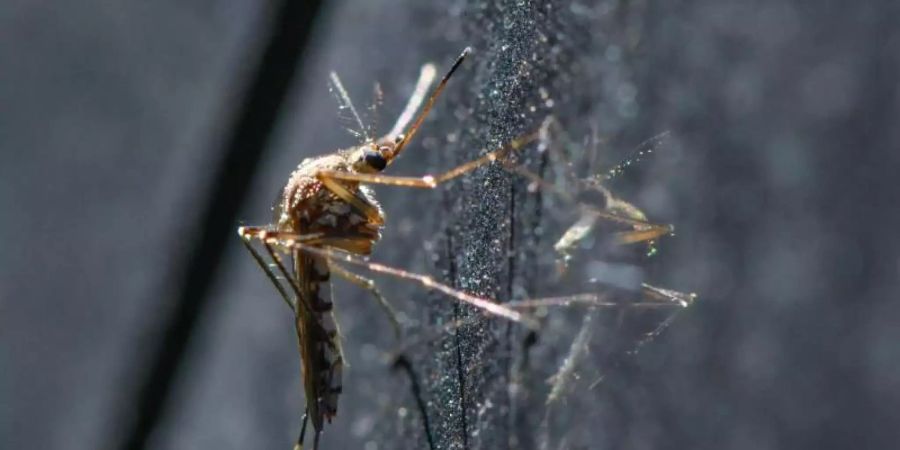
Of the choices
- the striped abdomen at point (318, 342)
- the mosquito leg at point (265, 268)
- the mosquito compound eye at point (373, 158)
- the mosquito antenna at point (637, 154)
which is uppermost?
the mosquito antenna at point (637, 154)

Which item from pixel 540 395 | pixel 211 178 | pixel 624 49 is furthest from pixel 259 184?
pixel 540 395

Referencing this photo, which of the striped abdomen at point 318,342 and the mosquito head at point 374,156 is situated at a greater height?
the mosquito head at point 374,156

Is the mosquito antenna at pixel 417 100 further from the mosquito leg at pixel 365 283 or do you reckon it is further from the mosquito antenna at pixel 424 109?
the mosquito leg at pixel 365 283

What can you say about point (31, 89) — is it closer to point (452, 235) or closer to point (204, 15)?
point (204, 15)

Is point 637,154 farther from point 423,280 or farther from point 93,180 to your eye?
point 93,180

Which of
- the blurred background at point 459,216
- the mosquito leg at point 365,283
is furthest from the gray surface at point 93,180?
the mosquito leg at point 365,283

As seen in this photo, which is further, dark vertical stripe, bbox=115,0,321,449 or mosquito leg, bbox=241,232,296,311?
dark vertical stripe, bbox=115,0,321,449

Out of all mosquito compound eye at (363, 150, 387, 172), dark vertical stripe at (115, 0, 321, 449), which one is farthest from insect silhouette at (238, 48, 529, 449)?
dark vertical stripe at (115, 0, 321, 449)

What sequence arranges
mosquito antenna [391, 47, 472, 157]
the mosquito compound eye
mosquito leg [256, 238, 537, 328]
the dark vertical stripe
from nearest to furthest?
mosquito leg [256, 238, 537, 328], mosquito antenna [391, 47, 472, 157], the mosquito compound eye, the dark vertical stripe

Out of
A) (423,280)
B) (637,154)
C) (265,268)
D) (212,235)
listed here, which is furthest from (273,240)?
(212,235)

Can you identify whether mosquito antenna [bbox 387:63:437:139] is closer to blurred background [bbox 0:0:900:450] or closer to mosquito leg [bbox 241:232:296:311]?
blurred background [bbox 0:0:900:450]
